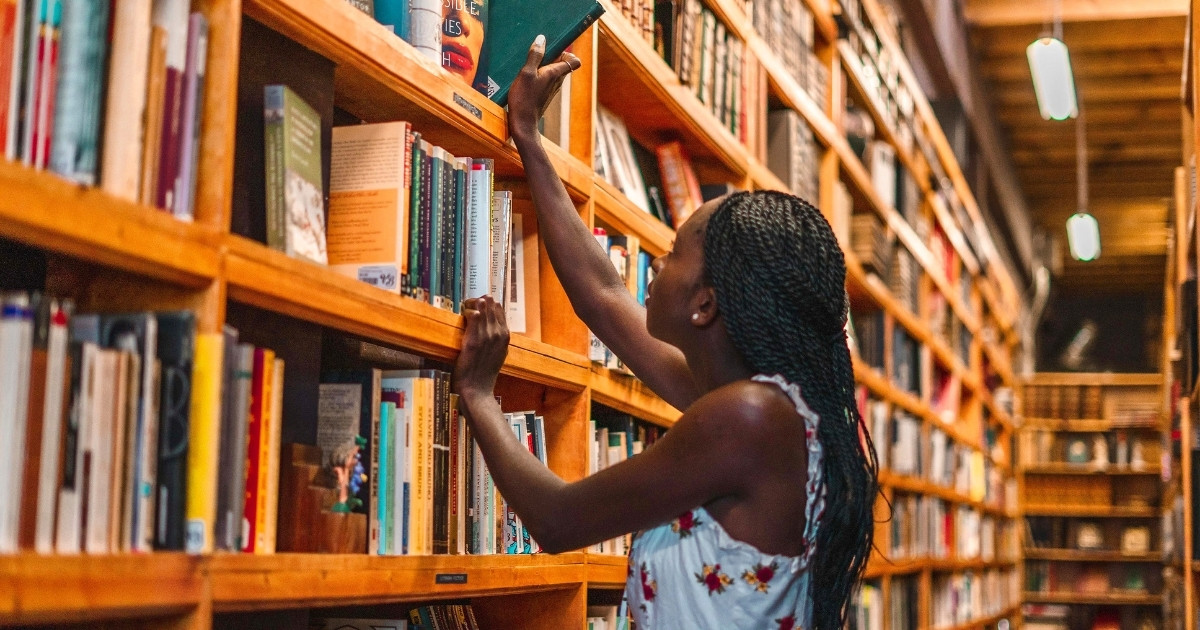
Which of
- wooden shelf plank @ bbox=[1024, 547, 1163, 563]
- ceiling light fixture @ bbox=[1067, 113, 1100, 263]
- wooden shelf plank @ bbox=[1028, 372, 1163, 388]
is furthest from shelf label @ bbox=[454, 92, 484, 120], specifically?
wooden shelf plank @ bbox=[1028, 372, 1163, 388]

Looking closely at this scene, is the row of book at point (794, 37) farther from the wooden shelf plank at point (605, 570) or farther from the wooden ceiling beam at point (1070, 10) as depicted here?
the wooden ceiling beam at point (1070, 10)

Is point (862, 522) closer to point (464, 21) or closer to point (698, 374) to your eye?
point (698, 374)

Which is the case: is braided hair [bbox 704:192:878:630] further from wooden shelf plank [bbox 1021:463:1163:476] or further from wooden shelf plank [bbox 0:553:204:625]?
wooden shelf plank [bbox 1021:463:1163:476]

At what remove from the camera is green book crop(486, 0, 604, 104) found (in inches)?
87.8

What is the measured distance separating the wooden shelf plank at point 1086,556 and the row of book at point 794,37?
6548mm

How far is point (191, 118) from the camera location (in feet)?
4.75

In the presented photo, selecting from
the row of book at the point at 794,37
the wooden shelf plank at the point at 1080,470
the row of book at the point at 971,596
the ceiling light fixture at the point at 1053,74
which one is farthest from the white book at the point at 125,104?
the wooden shelf plank at the point at 1080,470

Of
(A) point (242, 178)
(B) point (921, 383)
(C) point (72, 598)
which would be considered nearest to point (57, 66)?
(A) point (242, 178)

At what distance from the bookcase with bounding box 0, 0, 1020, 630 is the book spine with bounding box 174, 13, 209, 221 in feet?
0.05

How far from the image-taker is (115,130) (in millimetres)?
1350

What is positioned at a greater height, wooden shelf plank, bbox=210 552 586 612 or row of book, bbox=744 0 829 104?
row of book, bbox=744 0 829 104

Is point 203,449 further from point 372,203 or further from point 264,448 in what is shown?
point 372,203

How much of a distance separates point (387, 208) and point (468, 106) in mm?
300

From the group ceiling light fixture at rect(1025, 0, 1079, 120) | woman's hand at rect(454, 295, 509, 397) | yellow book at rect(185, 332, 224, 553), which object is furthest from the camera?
ceiling light fixture at rect(1025, 0, 1079, 120)
